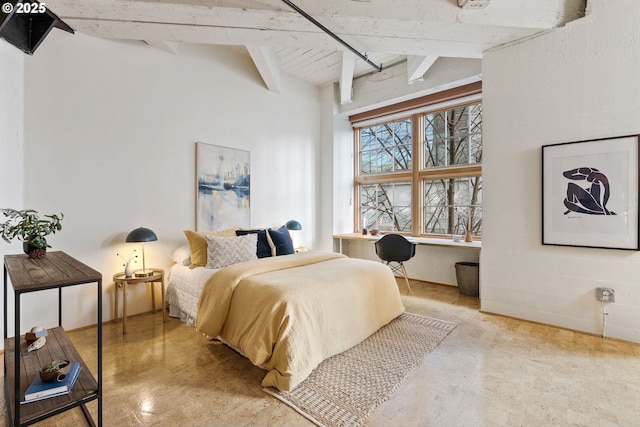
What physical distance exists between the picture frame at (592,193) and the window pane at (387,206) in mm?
2259

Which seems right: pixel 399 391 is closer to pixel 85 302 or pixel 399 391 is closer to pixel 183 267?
pixel 183 267

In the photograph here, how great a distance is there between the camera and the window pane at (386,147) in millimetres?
5043

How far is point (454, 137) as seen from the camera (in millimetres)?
4520

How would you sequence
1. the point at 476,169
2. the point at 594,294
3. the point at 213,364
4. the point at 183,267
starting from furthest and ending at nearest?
1. the point at 476,169
2. the point at 183,267
3. the point at 594,294
4. the point at 213,364

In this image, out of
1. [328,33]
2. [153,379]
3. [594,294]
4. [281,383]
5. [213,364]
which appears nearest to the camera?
[281,383]

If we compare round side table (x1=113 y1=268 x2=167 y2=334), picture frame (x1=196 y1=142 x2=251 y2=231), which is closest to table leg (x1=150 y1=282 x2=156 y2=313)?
round side table (x1=113 y1=268 x2=167 y2=334)

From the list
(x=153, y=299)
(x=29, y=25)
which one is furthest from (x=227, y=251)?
(x=29, y=25)

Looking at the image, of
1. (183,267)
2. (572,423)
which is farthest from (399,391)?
(183,267)

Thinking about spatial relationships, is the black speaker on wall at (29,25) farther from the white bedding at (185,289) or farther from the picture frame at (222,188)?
the white bedding at (185,289)

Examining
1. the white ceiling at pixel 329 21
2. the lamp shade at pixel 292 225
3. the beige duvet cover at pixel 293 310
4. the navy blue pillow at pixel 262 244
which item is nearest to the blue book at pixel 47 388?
the beige duvet cover at pixel 293 310

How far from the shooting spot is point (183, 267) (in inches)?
127

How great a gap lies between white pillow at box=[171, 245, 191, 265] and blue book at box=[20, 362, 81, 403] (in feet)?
5.77

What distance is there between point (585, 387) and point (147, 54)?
4.88 m

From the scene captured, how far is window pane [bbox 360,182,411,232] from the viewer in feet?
16.6
